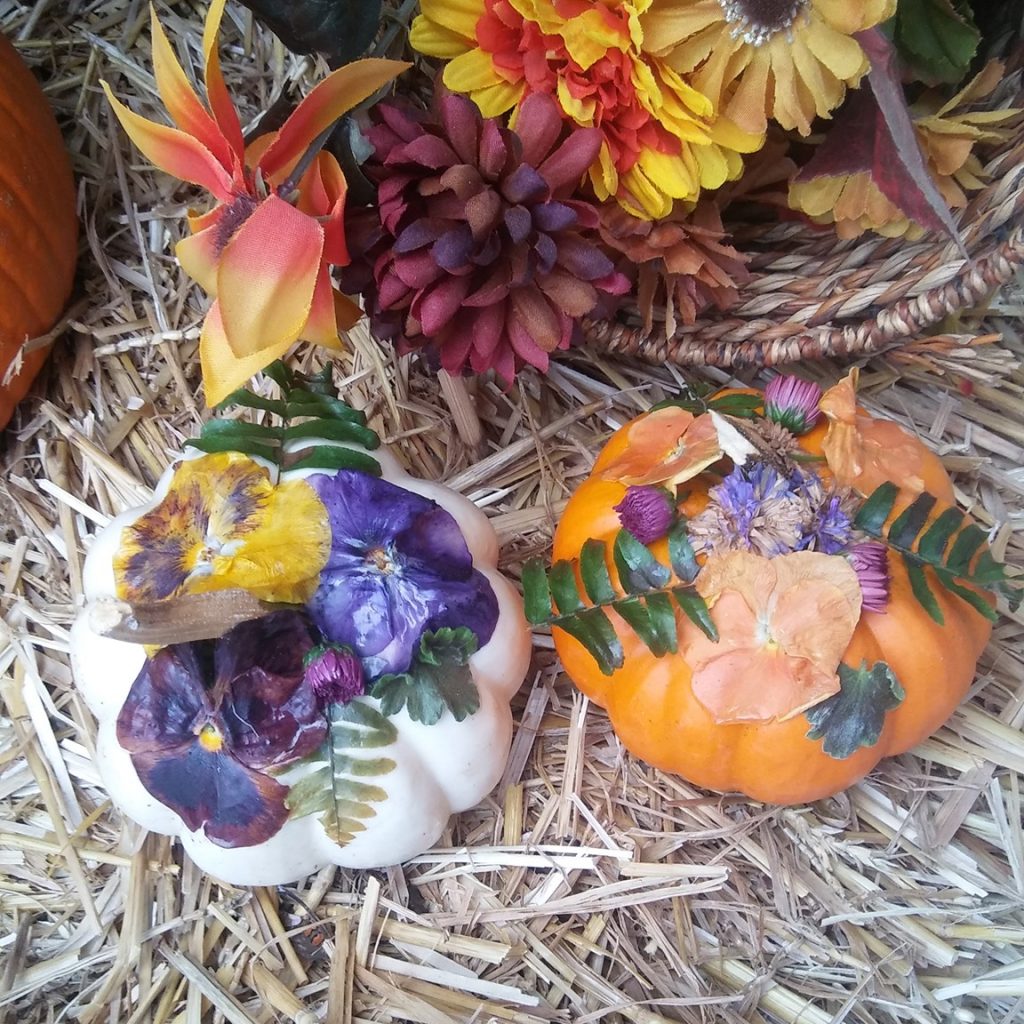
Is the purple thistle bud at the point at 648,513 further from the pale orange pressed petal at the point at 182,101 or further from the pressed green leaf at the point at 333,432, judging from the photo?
the pale orange pressed petal at the point at 182,101

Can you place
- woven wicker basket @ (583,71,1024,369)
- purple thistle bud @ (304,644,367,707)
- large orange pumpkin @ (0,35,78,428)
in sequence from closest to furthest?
purple thistle bud @ (304,644,367,707), woven wicker basket @ (583,71,1024,369), large orange pumpkin @ (0,35,78,428)

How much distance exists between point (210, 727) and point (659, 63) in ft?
2.11

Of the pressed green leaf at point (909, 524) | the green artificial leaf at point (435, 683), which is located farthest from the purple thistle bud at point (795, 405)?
the green artificial leaf at point (435, 683)

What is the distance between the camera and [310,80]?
1.11 meters

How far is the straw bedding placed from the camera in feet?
2.86

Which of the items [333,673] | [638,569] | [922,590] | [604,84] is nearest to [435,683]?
[333,673]

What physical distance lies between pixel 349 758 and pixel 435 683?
91 mm

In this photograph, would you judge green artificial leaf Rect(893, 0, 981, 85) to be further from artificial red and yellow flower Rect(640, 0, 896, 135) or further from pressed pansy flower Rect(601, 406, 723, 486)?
pressed pansy flower Rect(601, 406, 723, 486)

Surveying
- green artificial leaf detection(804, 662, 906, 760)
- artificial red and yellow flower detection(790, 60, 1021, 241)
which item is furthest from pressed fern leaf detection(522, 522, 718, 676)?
artificial red and yellow flower detection(790, 60, 1021, 241)

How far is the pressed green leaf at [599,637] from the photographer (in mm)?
758

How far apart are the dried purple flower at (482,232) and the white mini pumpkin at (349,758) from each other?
0.52ft

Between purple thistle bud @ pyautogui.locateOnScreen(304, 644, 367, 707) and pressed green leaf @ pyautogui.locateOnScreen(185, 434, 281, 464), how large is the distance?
0.18 metres

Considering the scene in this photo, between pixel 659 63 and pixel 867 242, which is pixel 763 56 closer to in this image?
pixel 659 63

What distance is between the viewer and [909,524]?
2.42ft
